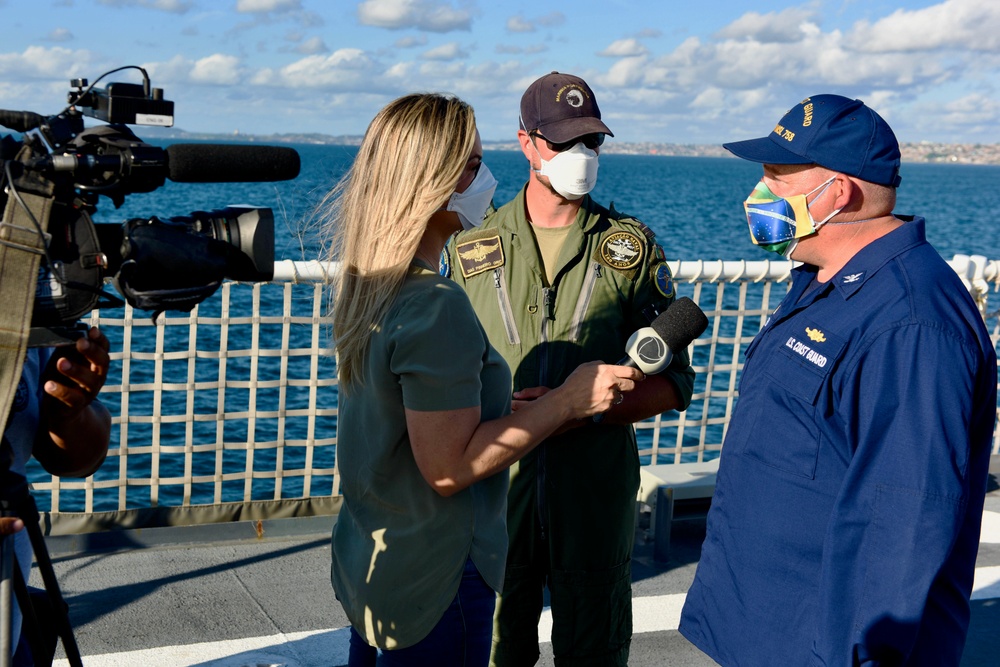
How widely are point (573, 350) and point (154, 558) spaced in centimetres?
233

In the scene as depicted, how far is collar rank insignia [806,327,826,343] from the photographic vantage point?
83.8 inches

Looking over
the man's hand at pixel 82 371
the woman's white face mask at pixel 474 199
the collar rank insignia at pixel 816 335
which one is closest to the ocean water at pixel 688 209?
the woman's white face mask at pixel 474 199

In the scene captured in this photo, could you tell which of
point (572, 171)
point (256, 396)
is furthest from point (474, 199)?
point (256, 396)

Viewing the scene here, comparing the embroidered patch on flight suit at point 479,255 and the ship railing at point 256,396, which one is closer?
the embroidered patch on flight suit at point 479,255

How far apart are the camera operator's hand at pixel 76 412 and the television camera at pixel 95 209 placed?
0.40 ft

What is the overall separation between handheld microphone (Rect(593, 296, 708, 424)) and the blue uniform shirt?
20 centimetres

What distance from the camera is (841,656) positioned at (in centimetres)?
196

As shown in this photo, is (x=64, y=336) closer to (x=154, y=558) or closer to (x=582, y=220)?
(x=582, y=220)

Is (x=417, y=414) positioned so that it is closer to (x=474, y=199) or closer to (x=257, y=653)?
(x=474, y=199)

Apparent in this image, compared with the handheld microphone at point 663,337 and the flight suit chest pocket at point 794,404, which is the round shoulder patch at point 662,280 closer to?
the handheld microphone at point 663,337

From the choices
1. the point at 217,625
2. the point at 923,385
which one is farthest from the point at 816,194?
the point at 217,625

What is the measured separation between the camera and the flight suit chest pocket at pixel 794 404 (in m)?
2.10

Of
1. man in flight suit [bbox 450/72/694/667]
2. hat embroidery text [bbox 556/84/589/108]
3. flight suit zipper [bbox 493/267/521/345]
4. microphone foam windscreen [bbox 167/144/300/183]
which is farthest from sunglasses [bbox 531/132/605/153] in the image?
microphone foam windscreen [bbox 167/144/300/183]

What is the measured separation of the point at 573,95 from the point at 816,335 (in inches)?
52.3
